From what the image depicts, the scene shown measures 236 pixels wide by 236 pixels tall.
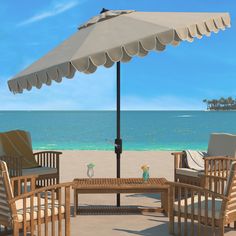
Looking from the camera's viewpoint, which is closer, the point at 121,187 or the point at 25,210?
the point at 25,210

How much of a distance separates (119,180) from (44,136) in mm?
48783

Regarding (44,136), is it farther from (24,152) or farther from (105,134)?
(24,152)

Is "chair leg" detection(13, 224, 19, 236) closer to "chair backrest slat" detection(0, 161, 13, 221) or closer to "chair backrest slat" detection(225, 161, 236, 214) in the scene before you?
"chair backrest slat" detection(0, 161, 13, 221)

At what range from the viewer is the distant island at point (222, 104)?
392 feet

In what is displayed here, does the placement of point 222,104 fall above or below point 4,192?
above

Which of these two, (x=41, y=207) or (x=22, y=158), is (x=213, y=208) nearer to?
(x=41, y=207)

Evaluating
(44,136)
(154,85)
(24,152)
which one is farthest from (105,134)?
(24,152)

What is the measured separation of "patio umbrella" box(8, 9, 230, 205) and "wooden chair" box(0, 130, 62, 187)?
1535 mm

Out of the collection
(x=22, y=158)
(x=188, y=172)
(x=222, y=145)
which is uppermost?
(x=222, y=145)

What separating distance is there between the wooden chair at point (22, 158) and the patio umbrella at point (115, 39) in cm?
154

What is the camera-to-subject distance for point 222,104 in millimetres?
120562

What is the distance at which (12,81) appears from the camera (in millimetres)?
5301

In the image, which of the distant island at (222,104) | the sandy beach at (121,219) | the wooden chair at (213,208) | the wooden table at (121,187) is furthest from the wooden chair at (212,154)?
the distant island at (222,104)

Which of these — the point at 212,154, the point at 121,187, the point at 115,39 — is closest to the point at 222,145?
the point at 212,154
